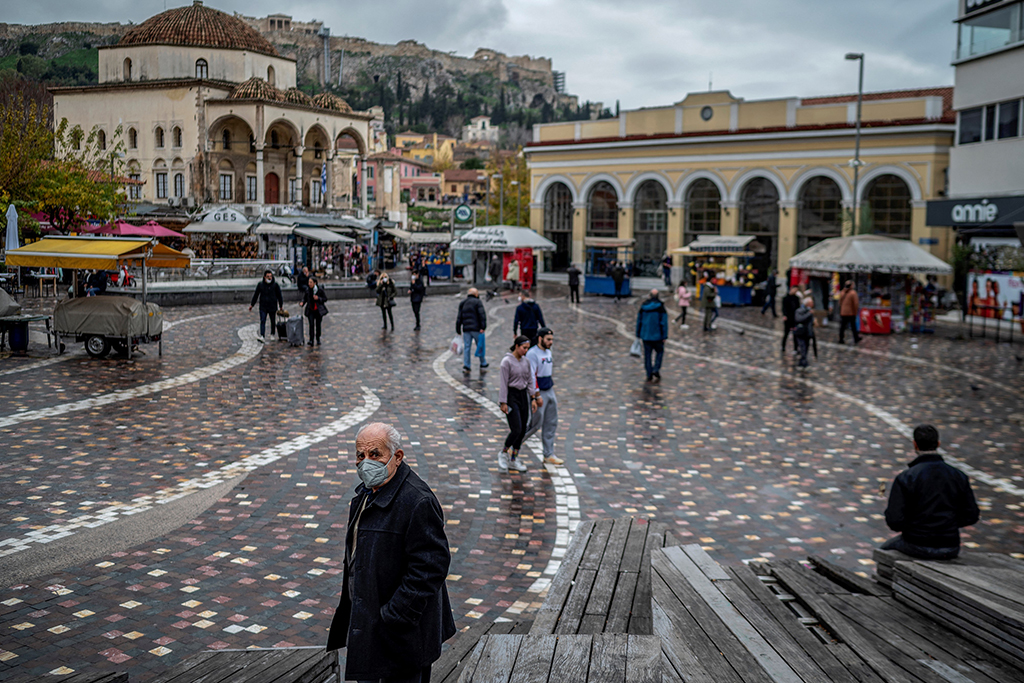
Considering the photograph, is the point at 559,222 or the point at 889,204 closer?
the point at 889,204

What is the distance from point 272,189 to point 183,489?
56.4 meters

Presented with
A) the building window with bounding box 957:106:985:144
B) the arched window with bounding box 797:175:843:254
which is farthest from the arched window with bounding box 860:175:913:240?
the building window with bounding box 957:106:985:144

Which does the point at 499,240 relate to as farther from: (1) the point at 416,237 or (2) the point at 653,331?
(2) the point at 653,331

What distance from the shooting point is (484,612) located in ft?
21.9

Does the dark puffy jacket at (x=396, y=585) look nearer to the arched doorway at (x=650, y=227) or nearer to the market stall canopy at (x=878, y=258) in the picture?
the market stall canopy at (x=878, y=258)

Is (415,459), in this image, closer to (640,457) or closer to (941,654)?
(640,457)

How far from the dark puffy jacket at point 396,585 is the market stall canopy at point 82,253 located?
A: 15322mm

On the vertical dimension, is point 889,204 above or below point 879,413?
above

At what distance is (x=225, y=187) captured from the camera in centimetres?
5897

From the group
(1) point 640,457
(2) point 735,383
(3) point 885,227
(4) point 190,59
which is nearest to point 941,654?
(1) point 640,457

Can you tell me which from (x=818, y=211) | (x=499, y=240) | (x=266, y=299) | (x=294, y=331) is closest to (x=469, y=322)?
(x=294, y=331)

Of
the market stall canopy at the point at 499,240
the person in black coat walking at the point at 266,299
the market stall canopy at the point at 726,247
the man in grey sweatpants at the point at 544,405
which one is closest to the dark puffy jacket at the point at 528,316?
the man in grey sweatpants at the point at 544,405

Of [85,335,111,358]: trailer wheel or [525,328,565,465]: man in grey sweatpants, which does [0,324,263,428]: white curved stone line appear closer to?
[85,335,111,358]: trailer wheel

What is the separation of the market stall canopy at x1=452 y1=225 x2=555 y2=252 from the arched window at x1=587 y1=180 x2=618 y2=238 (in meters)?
11.2
